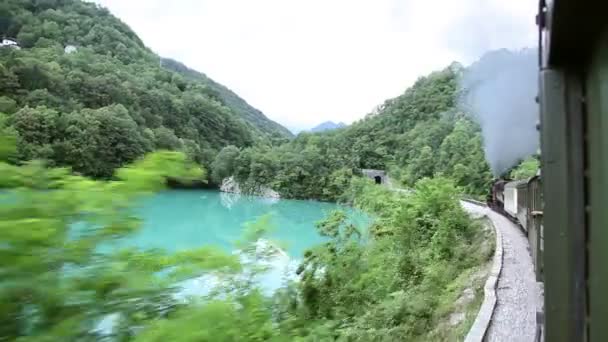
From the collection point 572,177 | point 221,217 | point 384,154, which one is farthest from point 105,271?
point 384,154

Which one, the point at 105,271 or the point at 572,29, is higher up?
the point at 572,29

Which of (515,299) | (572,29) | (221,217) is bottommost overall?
(221,217)

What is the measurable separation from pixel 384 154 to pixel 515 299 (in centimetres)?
5373

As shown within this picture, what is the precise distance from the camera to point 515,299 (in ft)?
24.6

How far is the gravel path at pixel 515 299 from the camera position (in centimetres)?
591

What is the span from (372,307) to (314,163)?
3704cm

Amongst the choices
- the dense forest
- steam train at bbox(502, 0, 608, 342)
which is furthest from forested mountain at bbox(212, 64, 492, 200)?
steam train at bbox(502, 0, 608, 342)

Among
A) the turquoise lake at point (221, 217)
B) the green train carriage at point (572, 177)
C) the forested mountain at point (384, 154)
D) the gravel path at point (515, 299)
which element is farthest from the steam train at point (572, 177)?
the forested mountain at point (384, 154)

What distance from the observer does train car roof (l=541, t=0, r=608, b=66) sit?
1.27m

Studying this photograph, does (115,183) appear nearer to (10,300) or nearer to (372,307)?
(10,300)

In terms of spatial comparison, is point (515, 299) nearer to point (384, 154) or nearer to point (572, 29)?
point (572, 29)

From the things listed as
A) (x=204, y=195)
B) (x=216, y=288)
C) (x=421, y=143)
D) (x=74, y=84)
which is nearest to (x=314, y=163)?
(x=204, y=195)

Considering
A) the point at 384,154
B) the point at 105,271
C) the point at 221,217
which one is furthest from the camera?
the point at 384,154

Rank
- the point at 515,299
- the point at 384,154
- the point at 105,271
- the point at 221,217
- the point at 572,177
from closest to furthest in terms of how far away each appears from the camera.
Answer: the point at 105,271, the point at 572,177, the point at 515,299, the point at 221,217, the point at 384,154
